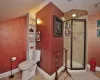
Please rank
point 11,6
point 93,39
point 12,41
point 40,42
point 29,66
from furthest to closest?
point 93,39, point 40,42, point 12,41, point 29,66, point 11,6

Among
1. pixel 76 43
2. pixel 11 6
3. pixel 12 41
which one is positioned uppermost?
pixel 11 6

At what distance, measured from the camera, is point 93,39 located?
9.21 ft

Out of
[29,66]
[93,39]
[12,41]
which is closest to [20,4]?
[12,41]

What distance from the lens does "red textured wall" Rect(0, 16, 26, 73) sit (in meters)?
2.19

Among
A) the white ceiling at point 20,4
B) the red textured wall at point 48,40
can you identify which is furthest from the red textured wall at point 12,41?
the red textured wall at point 48,40

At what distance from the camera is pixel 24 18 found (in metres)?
2.73

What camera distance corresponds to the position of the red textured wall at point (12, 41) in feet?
7.18

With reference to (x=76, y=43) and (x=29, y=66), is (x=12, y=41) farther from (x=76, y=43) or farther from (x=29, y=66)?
(x=76, y=43)

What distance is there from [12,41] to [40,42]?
884mm

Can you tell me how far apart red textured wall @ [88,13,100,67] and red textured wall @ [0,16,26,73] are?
2.44 meters

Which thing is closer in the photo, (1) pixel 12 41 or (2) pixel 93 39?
(1) pixel 12 41

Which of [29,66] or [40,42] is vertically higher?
[40,42]

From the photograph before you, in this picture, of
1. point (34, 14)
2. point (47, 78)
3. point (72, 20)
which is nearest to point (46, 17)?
point (34, 14)

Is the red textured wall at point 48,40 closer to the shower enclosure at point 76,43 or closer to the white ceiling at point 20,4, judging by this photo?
the white ceiling at point 20,4
